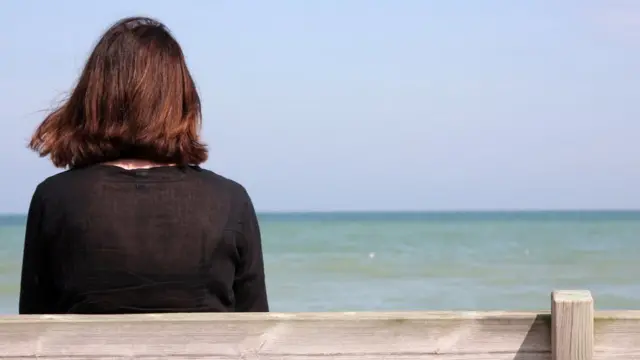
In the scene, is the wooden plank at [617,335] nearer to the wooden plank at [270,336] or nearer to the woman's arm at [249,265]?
the wooden plank at [270,336]

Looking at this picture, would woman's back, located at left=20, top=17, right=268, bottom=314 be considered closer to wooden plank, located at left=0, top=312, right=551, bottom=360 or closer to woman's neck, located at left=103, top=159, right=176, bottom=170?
woman's neck, located at left=103, top=159, right=176, bottom=170

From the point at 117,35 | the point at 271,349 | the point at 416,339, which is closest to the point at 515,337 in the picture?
the point at 416,339

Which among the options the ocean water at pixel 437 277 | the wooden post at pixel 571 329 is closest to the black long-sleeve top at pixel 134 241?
the wooden post at pixel 571 329

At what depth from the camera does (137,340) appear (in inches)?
79.1

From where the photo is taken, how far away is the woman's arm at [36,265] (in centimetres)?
241

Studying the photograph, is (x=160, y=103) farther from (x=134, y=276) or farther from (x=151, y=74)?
(x=134, y=276)

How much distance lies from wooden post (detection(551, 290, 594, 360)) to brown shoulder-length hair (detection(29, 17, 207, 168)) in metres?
0.97

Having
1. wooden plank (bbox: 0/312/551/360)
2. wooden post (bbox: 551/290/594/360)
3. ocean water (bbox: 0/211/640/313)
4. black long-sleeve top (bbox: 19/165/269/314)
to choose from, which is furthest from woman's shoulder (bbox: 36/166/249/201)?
ocean water (bbox: 0/211/640/313)

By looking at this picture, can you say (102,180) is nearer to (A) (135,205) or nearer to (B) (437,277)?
(A) (135,205)

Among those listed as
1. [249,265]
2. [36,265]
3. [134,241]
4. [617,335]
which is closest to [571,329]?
[617,335]

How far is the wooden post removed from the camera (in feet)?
6.55

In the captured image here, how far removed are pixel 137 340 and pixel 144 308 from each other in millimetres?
304

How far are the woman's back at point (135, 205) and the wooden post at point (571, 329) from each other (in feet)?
2.61

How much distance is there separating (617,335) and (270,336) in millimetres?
679
